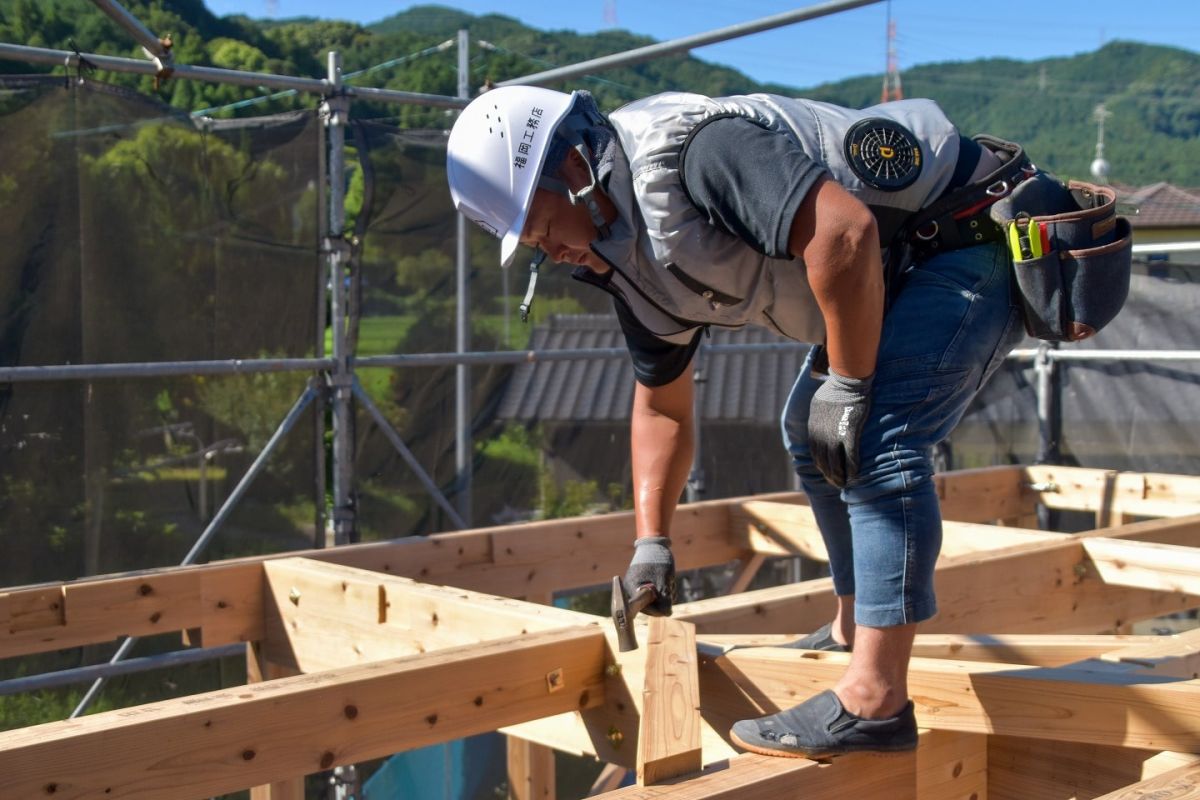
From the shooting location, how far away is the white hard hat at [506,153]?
2.12 metres

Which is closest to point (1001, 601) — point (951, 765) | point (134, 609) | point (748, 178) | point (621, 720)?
point (951, 765)

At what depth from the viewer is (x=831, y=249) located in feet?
6.05

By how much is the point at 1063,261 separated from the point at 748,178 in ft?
2.00

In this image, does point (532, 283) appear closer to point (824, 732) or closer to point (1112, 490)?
point (824, 732)

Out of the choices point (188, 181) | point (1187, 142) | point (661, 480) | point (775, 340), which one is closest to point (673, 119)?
point (661, 480)

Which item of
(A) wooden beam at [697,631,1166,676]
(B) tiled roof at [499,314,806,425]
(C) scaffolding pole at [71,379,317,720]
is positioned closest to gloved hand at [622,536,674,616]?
(A) wooden beam at [697,631,1166,676]

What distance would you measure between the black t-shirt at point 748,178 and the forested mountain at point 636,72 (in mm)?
3838

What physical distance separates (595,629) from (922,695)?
71cm

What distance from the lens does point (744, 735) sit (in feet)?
6.71

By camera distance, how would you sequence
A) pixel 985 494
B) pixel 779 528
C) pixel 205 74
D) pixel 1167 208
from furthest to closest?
pixel 1167 208
pixel 985 494
pixel 205 74
pixel 779 528

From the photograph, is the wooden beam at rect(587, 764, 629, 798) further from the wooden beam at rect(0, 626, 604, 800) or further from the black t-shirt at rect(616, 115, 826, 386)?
the black t-shirt at rect(616, 115, 826, 386)

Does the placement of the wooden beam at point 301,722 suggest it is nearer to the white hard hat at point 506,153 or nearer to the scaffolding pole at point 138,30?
the white hard hat at point 506,153

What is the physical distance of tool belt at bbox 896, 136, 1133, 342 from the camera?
6.81 ft

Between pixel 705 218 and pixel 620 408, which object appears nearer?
pixel 705 218
